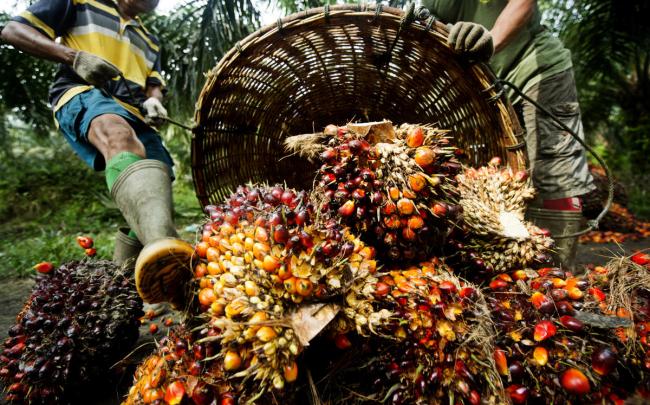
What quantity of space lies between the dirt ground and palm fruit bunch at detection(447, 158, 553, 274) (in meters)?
0.23

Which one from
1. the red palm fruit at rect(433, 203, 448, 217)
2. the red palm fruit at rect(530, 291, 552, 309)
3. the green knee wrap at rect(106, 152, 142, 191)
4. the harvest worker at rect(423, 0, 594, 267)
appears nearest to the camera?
the red palm fruit at rect(530, 291, 552, 309)

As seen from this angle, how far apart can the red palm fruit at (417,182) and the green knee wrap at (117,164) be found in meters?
1.13

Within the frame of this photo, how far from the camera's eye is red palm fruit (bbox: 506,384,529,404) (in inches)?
39.8

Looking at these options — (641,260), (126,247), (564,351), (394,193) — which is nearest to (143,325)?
(126,247)

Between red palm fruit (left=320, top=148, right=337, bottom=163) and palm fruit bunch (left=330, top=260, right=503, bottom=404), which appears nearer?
palm fruit bunch (left=330, top=260, right=503, bottom=404)

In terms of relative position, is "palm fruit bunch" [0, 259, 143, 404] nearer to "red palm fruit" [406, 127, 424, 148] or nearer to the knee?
the knee

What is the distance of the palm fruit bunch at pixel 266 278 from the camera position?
79 cm

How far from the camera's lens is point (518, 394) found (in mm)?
1013

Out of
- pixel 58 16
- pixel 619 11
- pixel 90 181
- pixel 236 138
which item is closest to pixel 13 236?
pixel 90 181

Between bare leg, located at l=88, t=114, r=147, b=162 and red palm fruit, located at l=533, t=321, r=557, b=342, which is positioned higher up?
bare leg, located at l=88, t=114, r=147, b=162

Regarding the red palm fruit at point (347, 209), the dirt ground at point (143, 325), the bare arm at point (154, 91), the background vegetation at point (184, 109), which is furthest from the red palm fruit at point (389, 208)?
the background vegetation at point (184, 109)

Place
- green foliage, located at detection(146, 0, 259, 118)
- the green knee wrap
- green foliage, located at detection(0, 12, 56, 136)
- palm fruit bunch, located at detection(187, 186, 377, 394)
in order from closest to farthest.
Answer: palm fruit bunch, located at detection(187, 186, 377, 394)
the green knee wrap
green foliage, located at detection(146, 0, 259, 118)
green foliage, located at detection(0, 12, 56, 136)

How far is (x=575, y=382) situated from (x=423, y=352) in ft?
1.32

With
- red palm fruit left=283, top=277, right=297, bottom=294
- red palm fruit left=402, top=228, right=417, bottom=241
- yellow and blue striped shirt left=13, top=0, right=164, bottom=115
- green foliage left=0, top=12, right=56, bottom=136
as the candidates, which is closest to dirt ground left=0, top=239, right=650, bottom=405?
red palm fruit left=283, top=277, right=297, bottom=294
